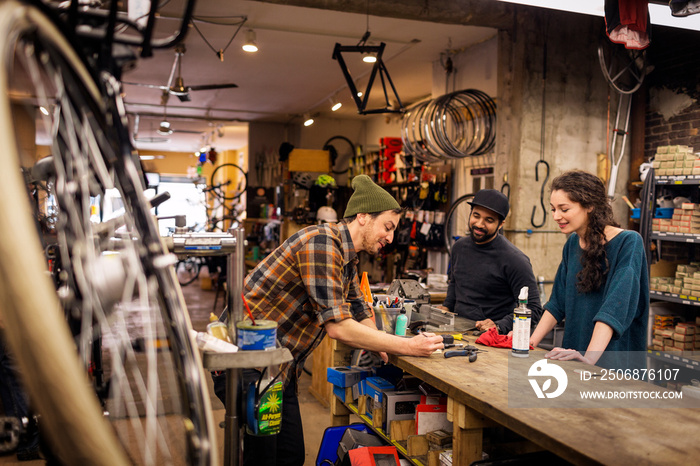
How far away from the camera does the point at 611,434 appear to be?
1593 millimetres

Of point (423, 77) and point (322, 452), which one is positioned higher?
point (423, 77)

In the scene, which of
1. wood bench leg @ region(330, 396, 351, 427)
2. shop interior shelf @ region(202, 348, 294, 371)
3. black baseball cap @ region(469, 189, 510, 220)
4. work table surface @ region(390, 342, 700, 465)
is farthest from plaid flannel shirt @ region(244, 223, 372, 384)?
black baseball cap @ region(469, 189, 510, 220)

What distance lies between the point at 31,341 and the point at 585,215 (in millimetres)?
2593

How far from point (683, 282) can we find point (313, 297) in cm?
401

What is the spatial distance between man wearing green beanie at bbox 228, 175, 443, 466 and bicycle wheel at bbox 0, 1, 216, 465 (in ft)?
2.97

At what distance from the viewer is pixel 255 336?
1.58 meters

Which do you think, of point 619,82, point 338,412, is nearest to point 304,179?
point 619,82

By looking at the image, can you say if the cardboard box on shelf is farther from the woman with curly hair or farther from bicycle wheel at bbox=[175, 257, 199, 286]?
the woman with curly hair

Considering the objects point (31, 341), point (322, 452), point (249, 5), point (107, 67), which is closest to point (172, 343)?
point (31, 341)

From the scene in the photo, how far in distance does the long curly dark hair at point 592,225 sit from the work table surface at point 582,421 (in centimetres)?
53

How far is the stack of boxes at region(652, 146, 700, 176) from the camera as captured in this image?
4777 millimetres

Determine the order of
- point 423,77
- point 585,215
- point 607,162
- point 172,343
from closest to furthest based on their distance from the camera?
point 172,343, point 585,215, point 607,162, point 423,77


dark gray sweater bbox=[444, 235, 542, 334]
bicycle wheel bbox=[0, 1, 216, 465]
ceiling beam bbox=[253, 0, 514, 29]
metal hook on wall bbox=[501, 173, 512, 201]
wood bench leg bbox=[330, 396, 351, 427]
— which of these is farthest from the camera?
metal hook on wall bbox=[501, 173, 512, 201]

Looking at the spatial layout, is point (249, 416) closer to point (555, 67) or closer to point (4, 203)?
point (4, 203)
